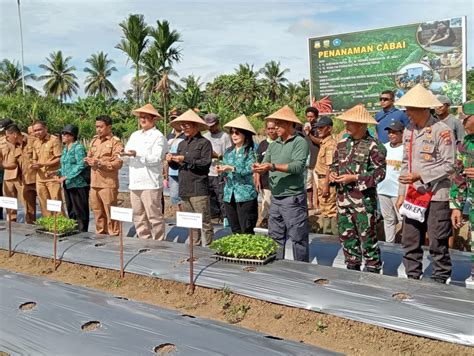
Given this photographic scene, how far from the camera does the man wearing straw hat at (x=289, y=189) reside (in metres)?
4.00

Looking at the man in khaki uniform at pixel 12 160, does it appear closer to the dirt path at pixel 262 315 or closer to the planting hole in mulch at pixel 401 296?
the dirt path at pixel 262 315

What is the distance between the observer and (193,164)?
4.62 meters

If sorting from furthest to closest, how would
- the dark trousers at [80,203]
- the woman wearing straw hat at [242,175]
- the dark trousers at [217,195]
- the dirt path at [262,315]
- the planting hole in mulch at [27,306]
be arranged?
the dark trousers at [217,195] < the dark trousers at [80,203] < the woman wearing straw hat at [242,175] < the planting hole in mulch at [27,306] < the dirt path at [262,315]

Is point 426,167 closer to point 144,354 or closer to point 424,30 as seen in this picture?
point 144,354

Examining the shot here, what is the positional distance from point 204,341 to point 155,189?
2587 millimetres

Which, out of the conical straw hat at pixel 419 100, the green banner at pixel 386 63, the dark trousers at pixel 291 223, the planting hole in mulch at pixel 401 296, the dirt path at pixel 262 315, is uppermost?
the green banner at pixel 386 63

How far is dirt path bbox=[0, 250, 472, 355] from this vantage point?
269 cm

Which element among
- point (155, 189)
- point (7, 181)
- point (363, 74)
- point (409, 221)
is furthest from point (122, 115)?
point (409, 221)

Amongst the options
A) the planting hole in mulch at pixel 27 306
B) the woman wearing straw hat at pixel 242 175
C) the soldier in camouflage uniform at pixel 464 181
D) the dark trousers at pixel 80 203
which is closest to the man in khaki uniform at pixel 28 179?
the dark trousers at pixel 80 203

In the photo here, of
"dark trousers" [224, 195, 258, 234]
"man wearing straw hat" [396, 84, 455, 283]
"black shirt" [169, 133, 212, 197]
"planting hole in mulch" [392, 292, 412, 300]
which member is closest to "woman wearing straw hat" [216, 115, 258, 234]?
"dark trousers" [224, 195, 258, 234]

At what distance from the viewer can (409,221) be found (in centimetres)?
351

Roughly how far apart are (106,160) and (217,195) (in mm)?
1638

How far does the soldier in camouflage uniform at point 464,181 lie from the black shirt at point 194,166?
223 centimetres

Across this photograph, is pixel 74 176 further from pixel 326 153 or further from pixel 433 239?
pixel 433 239
